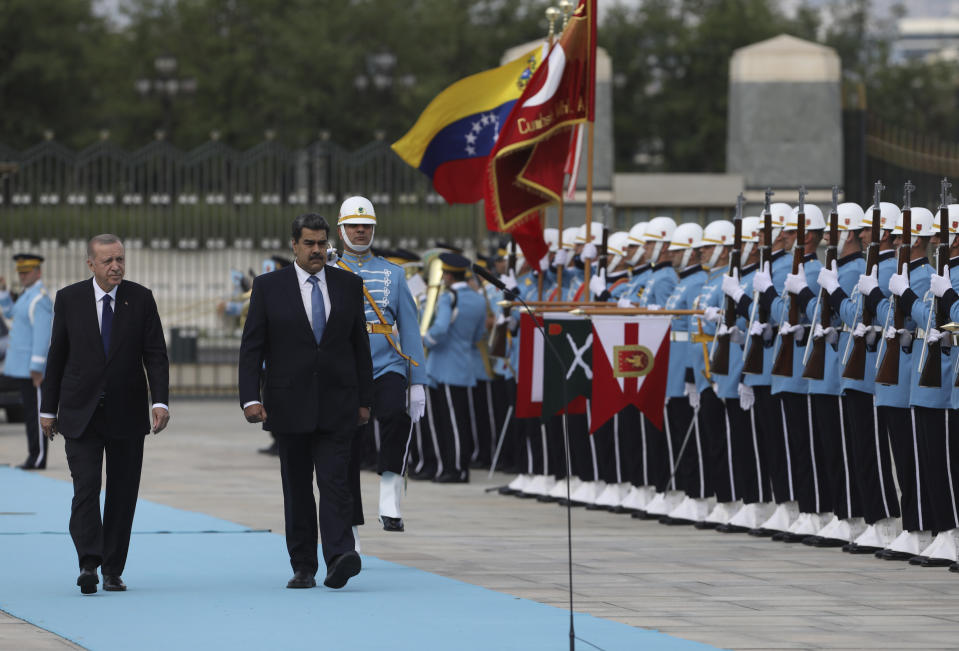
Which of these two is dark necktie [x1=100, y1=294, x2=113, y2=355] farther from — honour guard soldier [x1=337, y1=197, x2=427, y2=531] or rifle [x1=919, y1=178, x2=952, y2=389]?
rifle [x1=919, y1=178, x2=952, y2=389]

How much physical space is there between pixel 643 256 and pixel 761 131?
8.06 meters

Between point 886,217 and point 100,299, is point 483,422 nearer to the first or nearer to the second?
point 886,217

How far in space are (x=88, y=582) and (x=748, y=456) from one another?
4.81m

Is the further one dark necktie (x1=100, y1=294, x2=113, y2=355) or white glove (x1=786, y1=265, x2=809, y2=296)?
white glove (x1=786, y1=265, x2=809, y2=296)

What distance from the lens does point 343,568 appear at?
9.69 m

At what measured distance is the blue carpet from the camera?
26.9 ft

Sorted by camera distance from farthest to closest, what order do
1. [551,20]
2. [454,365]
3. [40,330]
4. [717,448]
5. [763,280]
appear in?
[40,330] → [454,365] → [551,20] → [717,448] → [763,280]

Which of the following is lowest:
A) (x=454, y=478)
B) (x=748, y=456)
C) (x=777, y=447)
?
(x=454, y=478)

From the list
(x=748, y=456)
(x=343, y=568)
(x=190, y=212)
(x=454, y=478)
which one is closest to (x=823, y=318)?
(x=748, y=456)

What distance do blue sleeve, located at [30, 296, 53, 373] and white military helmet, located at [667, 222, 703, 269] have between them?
20.7 ft

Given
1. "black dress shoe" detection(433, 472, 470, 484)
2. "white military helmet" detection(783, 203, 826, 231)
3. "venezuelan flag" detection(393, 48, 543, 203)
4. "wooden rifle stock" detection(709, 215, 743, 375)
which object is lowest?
"black dress shoe" detection(433, 472, 470, 484)

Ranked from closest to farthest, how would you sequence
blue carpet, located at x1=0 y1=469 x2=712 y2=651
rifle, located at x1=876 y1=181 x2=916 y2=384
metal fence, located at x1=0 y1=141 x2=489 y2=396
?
blue carpet, located at x1=0 y1=469 x2=712 y2=651, rifle, located at x1=876 y1=181 x2=916 y2=384, metal fence, located at x1=0 y1=141 x2=489 y2=396

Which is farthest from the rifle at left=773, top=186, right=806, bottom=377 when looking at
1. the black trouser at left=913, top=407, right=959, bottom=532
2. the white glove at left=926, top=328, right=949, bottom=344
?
the white glove at left=926, top=328, right=949, bottom=344

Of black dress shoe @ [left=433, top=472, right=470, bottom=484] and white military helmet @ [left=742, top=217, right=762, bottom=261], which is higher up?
white military helmet @ [left=742, top=217, right=762, bottom=261]
